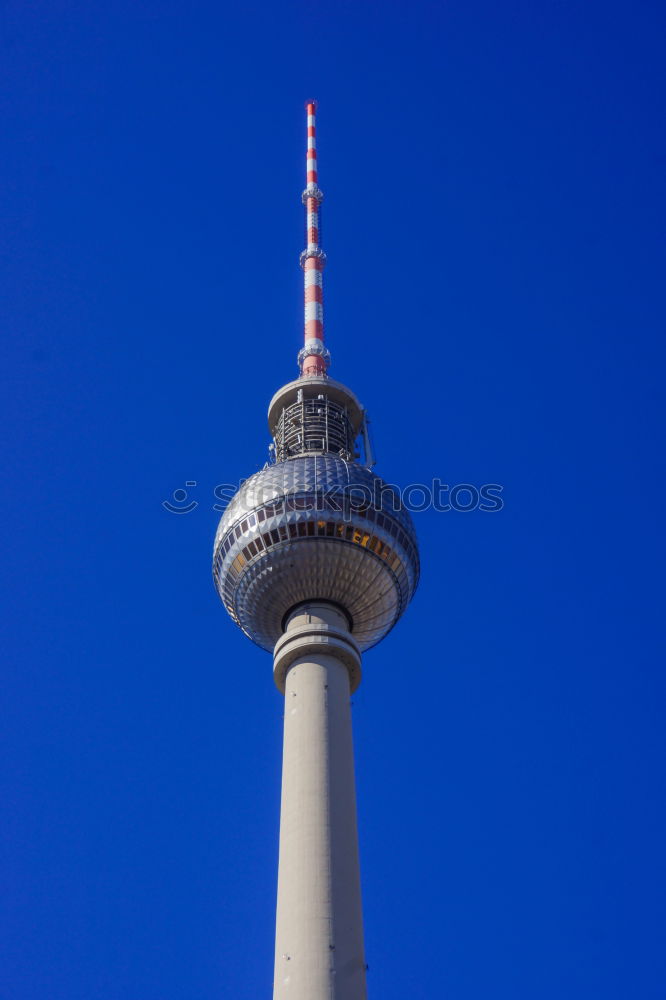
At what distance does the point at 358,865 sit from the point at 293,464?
19.5m

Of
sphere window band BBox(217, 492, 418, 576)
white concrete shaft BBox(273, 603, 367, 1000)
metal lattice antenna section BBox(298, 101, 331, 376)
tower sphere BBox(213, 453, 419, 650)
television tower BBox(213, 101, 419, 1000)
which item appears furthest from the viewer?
metal lattice antenna section BBox(298, 101, 331, 376)

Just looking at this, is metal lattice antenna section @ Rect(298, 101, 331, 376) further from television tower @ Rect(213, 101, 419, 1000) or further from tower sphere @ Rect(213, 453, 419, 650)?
tower sphere @ Rect(213, 453, 419, 650)

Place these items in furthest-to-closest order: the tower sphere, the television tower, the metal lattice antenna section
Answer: the metal lattice antenna section, the tower sphere, the television tower

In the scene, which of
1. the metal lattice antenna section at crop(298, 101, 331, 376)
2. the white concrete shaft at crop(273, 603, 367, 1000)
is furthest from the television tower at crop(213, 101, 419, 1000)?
the metal lattice antenna section at crop(298, 101, 331, 376)

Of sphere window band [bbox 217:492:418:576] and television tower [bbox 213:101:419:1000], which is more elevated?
sphere window band [bbox 217:492:418:576]

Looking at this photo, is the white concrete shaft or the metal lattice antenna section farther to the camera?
the metal lattice antenna section

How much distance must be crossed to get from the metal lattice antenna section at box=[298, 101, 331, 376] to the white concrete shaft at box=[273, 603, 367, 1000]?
62.1 ft

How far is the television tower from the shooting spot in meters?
41.2

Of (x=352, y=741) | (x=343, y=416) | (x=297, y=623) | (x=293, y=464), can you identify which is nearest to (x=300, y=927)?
(x=352, y=741)

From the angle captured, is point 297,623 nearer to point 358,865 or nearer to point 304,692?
point 304,692

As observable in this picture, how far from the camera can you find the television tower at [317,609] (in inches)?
1623

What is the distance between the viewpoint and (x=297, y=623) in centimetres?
5078

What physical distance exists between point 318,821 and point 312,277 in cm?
3697

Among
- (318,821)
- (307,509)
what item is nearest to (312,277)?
(307,509)
